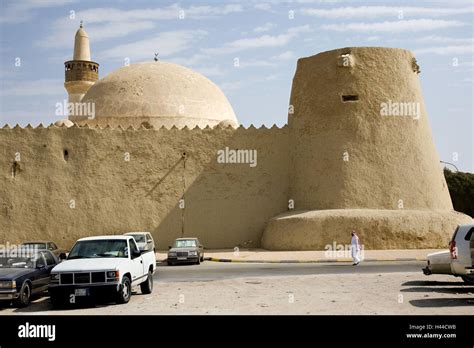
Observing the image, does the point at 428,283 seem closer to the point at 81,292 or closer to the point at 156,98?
the point at 81,292

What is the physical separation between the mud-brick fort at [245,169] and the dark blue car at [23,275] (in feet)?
42.8

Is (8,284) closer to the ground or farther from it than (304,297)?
farther from it

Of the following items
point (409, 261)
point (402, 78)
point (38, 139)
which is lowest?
point (409, 261)

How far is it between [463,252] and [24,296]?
8096 mm

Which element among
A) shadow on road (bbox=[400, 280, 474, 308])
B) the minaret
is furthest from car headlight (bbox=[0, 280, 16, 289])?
the minaret

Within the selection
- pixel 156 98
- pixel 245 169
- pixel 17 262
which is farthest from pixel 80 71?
pixel 17 262

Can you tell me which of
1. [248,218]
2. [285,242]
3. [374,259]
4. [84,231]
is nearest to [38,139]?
[84,231]

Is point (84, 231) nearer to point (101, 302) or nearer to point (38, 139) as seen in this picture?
point (38, 139)

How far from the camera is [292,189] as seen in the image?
1051 inches

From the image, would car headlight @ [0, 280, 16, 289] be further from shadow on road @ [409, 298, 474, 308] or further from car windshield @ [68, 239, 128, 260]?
shadow on road @ [409, 298, 474, 308]

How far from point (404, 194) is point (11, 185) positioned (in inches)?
640

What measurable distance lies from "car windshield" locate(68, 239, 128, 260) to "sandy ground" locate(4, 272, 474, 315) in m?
0.97

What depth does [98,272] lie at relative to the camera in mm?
10789

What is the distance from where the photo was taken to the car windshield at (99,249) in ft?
38.6
